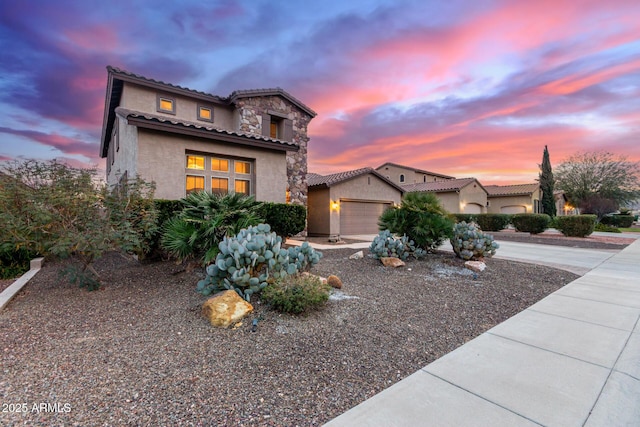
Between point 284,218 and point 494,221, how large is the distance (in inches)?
700

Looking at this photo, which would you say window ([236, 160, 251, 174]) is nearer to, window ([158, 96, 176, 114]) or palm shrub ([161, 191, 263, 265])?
palm shrub ([161, 191, 263, 265])

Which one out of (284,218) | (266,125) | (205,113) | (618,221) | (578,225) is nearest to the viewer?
(284,218)

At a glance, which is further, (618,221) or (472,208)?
(618,221)

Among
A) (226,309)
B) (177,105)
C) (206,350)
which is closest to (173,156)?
(177,105)

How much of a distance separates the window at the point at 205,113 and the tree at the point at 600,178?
34.2m

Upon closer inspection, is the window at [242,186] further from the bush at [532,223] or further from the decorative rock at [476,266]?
the bush at [532,223]

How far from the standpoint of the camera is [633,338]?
132 inches

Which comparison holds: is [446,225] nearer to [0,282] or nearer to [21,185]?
[21,185]

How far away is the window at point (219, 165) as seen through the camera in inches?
366

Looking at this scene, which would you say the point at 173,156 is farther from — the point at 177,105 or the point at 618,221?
the point at 618,221

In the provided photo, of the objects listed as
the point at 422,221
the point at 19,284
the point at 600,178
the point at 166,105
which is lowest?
the point at 19,284

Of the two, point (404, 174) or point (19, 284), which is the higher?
point (404, 174)

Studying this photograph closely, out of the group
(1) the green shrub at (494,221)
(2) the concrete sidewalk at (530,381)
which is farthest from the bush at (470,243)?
(1) the green shrub at (494,221)

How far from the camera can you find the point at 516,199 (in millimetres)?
28234
